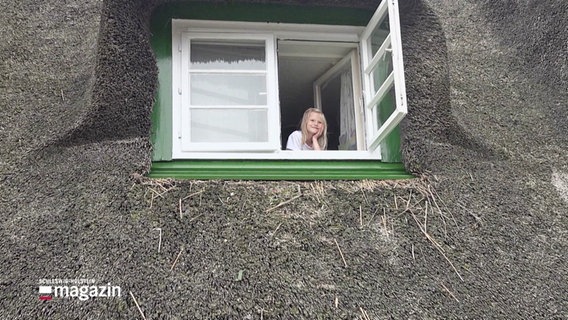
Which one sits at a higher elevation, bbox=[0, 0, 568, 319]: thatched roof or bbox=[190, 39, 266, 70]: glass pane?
bbox=[190, 39, 266, 70]: glass pane

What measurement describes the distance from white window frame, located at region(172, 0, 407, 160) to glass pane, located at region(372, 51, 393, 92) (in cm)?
6

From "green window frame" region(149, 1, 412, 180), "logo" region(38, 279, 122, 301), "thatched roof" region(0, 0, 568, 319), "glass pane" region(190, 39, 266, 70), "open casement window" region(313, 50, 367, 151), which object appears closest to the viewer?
"logo" region(38, 279, 122, 301)

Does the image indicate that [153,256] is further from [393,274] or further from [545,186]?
[545,186]

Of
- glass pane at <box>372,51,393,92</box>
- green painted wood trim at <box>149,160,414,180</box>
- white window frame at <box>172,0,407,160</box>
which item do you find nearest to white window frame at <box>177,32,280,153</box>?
white window frame at <box>172,0,407,160</box>

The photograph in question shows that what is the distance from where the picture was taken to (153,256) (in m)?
2.55

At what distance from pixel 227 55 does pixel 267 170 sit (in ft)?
2.74

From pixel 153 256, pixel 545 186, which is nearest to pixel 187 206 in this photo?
pixel 153 256

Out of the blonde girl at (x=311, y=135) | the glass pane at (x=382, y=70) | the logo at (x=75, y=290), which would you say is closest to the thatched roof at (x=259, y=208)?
the logo at (x=75, y=290)

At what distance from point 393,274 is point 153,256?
1.06 m

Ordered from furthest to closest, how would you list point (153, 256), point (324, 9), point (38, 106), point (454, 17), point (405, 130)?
point (454, 17)
point (324, 9)
point (405, 130)
point (38, 106)
point (153, 256)

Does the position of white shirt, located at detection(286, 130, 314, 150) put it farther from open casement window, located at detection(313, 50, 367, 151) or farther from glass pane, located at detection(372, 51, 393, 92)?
glass pane, located at detection(372, 51, 393, 92)

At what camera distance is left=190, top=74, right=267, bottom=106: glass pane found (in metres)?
3.36

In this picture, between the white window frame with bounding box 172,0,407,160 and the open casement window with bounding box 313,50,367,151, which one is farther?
the open casement window with bounding box 313,50,367,151

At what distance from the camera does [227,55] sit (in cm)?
347
